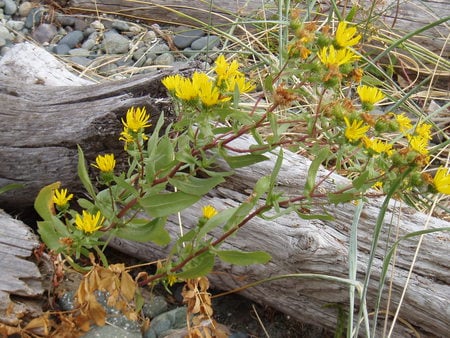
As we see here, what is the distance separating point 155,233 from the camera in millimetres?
1629

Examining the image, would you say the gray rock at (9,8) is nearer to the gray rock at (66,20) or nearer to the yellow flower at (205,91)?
the gray rock at (66,20)

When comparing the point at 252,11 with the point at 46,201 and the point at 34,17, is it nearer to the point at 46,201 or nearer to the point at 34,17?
the point at 34,17

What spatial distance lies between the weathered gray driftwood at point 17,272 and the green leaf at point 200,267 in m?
0.40

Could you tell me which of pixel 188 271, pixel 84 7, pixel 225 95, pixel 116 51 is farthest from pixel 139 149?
pixel 84 7

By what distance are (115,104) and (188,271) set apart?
0.59 metres

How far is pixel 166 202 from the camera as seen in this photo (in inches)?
60.2

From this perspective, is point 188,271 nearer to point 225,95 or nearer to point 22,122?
point 225,95

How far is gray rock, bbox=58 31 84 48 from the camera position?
3.70 metres

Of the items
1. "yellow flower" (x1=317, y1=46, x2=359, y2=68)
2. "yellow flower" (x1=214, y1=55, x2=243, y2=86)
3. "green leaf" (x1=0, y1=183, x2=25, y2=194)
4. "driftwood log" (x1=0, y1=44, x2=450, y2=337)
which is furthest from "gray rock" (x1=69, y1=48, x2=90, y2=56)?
"yellow flower" (x1=317, y1=46, x2=359, y2=68)

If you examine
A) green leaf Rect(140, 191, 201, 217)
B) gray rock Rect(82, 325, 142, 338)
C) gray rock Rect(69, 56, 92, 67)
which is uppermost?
green leaf Rect(140, 191, 201, 217)

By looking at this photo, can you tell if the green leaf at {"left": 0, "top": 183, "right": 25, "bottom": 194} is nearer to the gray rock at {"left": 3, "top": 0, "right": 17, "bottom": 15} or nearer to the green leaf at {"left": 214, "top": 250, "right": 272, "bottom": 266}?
the green leaf at {"left": 214, "top": 250, "right": 272, "bottom": 266}

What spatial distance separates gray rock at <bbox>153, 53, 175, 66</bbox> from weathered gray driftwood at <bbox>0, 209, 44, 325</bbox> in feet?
5.73

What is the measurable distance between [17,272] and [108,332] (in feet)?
0.95

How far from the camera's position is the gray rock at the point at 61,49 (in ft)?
11.8
